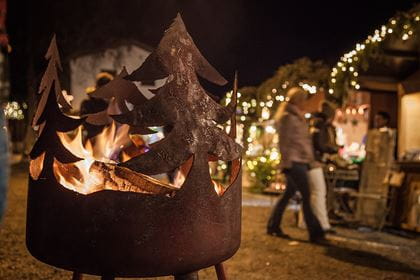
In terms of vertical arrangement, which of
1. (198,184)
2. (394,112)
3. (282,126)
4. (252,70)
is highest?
(252,70)

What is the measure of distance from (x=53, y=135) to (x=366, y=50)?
6.94m

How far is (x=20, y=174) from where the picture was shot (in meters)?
14.4

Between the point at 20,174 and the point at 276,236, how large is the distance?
10.4 meters

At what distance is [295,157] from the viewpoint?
6266mm

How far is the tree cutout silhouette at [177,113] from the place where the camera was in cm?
246

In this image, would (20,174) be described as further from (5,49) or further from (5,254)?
(5,49)

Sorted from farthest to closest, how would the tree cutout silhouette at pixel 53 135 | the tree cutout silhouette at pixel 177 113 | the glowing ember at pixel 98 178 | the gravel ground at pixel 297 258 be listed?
the gravel ground at pixel 297 258, the glowing ember at pixel 98 178, the tree cutout silhouette at pixel 53 135, the tree cutout silhouette at pixel 177 113

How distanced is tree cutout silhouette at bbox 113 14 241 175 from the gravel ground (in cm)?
245

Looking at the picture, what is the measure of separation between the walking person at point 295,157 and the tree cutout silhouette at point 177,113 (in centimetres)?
372

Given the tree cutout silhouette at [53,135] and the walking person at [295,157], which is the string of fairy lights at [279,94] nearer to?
the walking person at [295,157]

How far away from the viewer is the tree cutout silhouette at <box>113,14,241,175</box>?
2461 millimetres

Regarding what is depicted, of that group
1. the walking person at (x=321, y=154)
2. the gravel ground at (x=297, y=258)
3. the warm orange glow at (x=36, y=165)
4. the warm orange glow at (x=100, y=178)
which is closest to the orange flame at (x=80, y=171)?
the warm orange glow at (x=100, y=178)

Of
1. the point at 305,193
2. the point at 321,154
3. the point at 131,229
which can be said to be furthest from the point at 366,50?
the point at 131,229

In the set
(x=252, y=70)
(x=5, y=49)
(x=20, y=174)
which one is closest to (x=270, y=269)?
(x=5, y=49)
